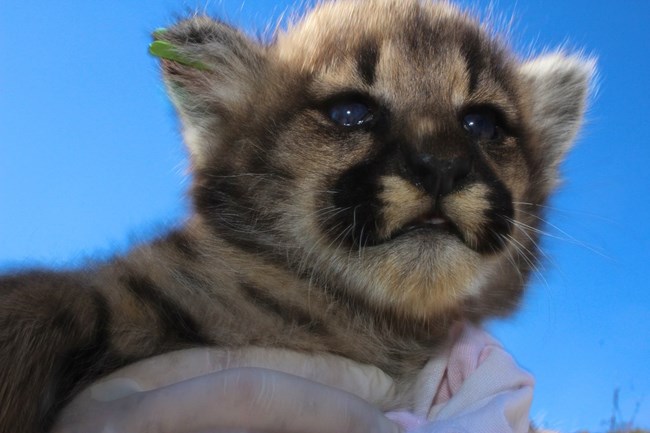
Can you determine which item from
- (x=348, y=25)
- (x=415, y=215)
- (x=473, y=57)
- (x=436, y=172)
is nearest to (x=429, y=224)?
(x=415, y=215)

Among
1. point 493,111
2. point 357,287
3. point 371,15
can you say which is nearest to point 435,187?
point 357,287

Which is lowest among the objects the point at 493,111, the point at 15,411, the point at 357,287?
the point at 15,411

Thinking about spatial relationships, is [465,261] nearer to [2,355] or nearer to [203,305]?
[203,305]

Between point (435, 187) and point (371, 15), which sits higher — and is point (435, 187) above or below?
below

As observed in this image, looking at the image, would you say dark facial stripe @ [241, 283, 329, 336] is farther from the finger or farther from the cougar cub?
the finger

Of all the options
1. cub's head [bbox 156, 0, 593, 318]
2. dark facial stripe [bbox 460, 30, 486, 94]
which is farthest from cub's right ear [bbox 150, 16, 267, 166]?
dark facial stripe [bbox 460, 30, 486, 94]
